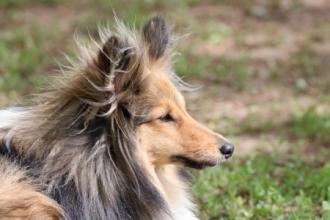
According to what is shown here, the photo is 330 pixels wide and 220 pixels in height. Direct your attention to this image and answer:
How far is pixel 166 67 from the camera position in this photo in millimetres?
4660

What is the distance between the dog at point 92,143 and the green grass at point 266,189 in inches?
50.3

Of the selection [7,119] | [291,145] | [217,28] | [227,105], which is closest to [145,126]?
Result: [7,119]

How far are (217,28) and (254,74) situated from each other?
179cm

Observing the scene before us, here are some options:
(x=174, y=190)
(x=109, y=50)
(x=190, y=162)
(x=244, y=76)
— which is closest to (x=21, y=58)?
(x=244, y=76)

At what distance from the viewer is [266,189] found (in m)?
5.81

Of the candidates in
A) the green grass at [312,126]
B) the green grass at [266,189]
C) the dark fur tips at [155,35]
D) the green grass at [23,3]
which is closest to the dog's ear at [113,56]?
the dark fur tips at [155,35]

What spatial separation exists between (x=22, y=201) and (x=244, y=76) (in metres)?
5.08

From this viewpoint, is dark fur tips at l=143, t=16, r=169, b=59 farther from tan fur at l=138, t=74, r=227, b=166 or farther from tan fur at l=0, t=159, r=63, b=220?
tan fur at l=0, t=159, r=63, b=220

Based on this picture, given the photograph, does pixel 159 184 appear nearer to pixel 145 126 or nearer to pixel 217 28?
pixel 145 126

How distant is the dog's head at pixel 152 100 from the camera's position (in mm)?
4066

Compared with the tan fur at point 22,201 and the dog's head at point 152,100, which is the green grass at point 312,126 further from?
the tan fur at point 22,201

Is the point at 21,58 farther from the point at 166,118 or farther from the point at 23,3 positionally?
the point at 166,118

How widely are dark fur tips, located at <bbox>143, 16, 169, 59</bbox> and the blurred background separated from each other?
0.64 metres

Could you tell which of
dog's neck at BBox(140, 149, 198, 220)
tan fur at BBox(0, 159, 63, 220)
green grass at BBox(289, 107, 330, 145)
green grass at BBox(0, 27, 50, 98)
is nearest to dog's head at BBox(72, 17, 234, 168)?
dog's neck at BBox(140, 149, 198, 220)
